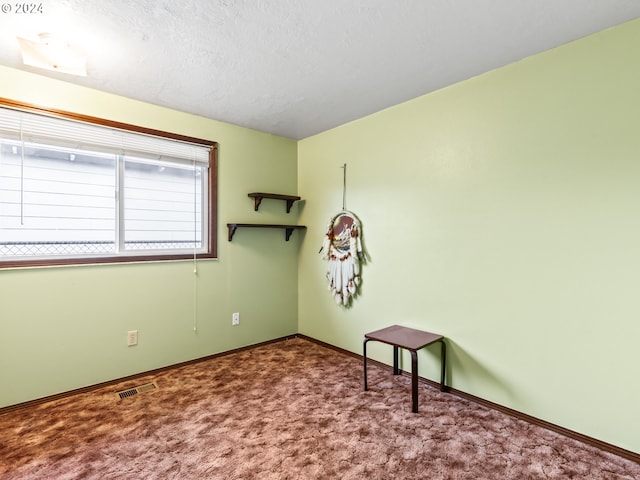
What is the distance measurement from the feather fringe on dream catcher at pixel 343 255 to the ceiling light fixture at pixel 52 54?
7.41ft

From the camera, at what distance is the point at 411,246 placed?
275 cm

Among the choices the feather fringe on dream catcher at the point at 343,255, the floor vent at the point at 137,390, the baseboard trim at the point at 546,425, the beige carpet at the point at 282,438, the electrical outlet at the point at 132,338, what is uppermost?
the feather fringe on dream catcher at the point at 343,255

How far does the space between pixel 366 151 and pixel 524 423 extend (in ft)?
7.79

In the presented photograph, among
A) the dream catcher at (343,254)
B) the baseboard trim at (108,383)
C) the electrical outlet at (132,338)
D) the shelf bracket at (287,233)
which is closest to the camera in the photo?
the baseboard trim at (108,383)

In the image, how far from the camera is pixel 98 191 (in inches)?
103

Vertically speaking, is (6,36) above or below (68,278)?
above

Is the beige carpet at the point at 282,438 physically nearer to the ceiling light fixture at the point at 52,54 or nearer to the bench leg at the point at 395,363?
the bench leg at the point at 395,363

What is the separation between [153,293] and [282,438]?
5.43 ft

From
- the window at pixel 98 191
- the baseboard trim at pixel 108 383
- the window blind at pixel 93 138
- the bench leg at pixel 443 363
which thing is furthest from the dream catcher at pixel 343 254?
the window blind at pixel 93 138

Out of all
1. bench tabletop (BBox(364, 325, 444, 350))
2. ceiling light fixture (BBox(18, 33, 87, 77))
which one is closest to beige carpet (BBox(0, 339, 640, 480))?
bench tabletop (BBox(364, 325, 444, 350))

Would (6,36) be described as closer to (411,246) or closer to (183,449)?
(183,449)

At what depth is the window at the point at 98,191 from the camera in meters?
2.28

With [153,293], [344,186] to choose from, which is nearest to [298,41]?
[344,186]

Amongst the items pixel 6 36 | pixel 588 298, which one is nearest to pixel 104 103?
pixel 6 36
